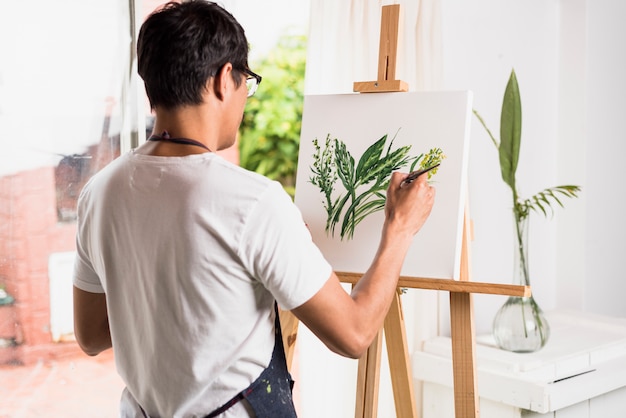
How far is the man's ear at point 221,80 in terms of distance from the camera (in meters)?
1.11

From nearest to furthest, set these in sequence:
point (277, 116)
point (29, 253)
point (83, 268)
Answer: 1. point (83, 268)
2. point (29, 253)
3. point (277, 116)

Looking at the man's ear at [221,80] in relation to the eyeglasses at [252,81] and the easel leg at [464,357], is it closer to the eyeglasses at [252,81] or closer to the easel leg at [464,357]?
the eyeglasses at [252,81]

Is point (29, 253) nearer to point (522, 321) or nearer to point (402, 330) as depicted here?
point (402, 330)

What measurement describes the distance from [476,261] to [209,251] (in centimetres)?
208

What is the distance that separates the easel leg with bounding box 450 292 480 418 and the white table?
0.68m

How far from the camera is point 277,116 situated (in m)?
7.00

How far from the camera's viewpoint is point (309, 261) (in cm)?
→ 107

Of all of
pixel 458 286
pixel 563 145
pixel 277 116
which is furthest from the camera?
pixel 277 116

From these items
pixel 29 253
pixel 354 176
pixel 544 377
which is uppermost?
pixel 354 176

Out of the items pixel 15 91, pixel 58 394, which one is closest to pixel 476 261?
pixel 58 394

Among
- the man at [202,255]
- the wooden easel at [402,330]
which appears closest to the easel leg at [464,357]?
the wooden easel at [402,330]

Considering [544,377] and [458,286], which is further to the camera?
[544,377]

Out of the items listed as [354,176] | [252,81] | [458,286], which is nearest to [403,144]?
[354,176]

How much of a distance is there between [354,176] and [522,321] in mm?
1094
